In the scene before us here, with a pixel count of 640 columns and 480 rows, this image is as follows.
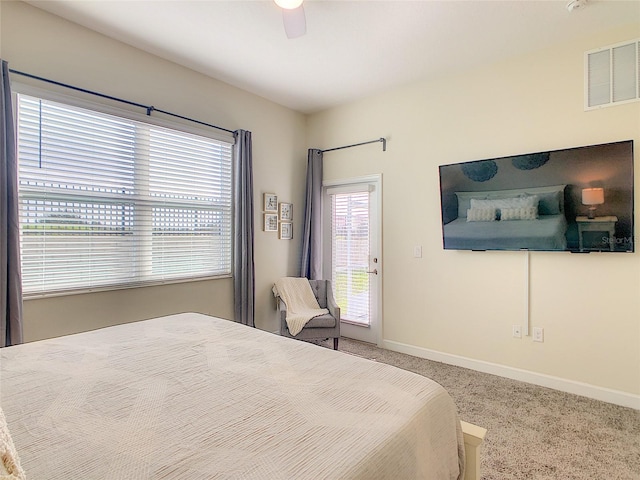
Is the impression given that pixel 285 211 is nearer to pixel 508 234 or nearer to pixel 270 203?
pixel 270 203

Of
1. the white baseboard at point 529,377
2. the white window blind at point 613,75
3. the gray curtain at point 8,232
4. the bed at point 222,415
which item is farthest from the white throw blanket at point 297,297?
the white window blind at point 613,75

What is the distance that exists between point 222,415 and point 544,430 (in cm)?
222

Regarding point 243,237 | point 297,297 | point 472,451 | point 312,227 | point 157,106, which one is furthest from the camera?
point 312,227

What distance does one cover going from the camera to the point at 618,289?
2613mm

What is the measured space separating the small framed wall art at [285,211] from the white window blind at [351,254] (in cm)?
55

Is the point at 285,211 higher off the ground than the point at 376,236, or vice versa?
the point at 285,211

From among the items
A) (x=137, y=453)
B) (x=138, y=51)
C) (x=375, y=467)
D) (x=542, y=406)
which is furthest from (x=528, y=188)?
(x=138, y=51)

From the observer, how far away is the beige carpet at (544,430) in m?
1.87

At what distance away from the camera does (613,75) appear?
2611 mm

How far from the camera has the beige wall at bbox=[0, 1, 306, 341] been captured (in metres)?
2.41

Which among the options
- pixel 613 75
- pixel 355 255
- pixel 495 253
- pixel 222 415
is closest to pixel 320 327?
pixel 355 255

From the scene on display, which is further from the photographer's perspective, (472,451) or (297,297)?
(297,297)

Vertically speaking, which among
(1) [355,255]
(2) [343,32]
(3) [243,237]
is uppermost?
(2) [343,32]

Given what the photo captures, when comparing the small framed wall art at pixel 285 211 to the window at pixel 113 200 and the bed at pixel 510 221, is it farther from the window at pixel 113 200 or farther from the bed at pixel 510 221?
the bed at pixel 510 221
